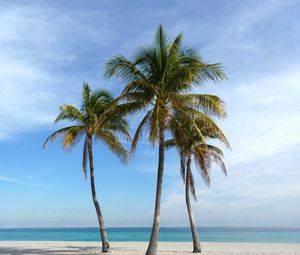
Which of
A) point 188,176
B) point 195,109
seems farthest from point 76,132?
point 195,109

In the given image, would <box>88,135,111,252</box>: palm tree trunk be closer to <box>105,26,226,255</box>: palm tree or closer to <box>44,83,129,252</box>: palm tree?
<box>44,83,129,252</box>: palm tree

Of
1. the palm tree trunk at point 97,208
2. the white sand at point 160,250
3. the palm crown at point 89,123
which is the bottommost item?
the white sand at point 160,250

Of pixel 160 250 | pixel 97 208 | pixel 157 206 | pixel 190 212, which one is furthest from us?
pixel 160 250

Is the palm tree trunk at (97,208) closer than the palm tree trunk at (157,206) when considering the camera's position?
No

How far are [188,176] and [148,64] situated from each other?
25.2 feet

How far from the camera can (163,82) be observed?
16.5 metres

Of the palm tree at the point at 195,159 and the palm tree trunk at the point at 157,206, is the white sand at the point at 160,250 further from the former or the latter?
the palm tree trunk at the point at 157,206

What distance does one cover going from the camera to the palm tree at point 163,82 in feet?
53.1

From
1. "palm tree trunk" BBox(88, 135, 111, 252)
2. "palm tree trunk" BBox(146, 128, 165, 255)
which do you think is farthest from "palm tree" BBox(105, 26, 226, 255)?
"palm tree trunk" BBox(88, 135, 111, 252)

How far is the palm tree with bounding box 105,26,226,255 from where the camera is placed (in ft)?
53.1

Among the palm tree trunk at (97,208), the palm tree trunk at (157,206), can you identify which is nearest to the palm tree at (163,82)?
the palm tree trunk at (157,206)

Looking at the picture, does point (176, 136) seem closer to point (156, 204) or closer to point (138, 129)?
point (138, 129)

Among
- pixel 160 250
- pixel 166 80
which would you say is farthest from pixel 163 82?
pixel 160 250

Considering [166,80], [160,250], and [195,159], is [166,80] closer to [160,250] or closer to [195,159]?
[195,159]
